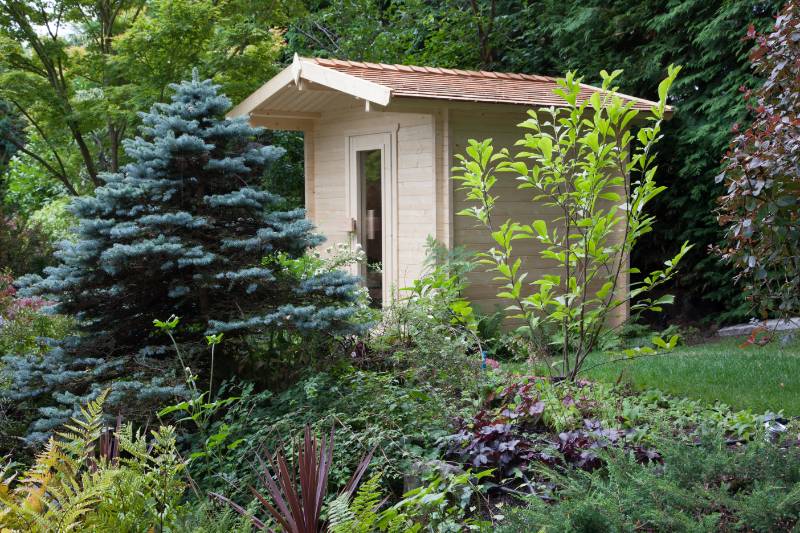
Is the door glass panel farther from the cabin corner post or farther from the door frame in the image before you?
the cabin corner post

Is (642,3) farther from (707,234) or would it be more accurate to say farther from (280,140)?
(280,140)

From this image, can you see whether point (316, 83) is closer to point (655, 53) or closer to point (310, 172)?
point (310, 172)

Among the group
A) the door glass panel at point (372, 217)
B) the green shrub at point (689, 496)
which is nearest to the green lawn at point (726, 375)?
the green shrub at point (689, 496)

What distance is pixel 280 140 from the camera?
1357 cm

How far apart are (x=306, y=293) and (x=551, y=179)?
1.62 meters

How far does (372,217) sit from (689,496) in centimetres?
705

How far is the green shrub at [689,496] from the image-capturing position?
8.09 ft

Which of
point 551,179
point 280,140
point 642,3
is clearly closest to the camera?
point 551,179

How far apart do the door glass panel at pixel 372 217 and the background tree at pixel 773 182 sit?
4.96 metres

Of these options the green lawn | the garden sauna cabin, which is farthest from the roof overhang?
the green lawn

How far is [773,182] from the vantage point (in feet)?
14.1

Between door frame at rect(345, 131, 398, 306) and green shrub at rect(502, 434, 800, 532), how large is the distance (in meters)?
5.75

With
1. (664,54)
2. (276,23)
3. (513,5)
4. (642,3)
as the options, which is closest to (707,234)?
(664,54)

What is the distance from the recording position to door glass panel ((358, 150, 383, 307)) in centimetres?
934
